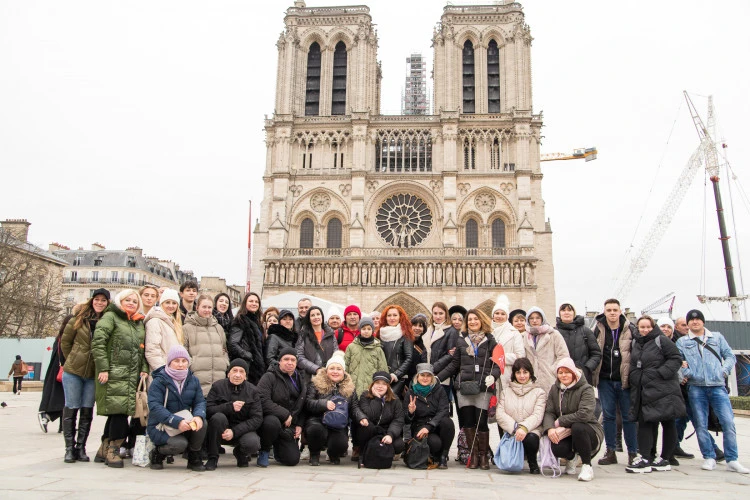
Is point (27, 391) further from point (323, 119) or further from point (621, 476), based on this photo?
point (323, 119)

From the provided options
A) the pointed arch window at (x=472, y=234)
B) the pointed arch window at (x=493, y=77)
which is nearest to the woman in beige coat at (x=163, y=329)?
the pointed arch window at (x=472, y=234)

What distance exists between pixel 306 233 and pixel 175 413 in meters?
30.1

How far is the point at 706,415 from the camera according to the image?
25.0 feet

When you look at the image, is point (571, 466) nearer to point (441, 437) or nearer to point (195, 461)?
point (441, 437)

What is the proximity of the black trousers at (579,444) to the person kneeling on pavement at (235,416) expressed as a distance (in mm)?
3321

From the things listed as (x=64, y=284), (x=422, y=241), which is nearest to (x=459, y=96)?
(x=422, y=241)

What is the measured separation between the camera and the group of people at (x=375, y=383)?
663 centimetres

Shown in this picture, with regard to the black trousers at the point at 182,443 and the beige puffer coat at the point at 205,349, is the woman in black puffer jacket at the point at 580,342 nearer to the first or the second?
the beige puffer coat at the point at 205,349

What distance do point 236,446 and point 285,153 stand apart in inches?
1208

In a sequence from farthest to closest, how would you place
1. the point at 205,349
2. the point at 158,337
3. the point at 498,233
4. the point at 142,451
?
the point at 498,233 → the point at 205,349 → the point at 158,337 → the point at 142,451

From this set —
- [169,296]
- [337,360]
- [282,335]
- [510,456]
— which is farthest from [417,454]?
[169,296]

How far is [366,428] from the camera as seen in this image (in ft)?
23.3

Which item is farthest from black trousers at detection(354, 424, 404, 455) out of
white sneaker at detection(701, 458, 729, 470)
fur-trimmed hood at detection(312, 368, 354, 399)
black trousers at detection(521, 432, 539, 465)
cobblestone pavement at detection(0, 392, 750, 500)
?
white sneaker at detection(701, 458, 729, 470)

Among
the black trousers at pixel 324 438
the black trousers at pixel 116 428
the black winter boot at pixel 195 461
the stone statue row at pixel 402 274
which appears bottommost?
the black winter boot at pixel 195 461
